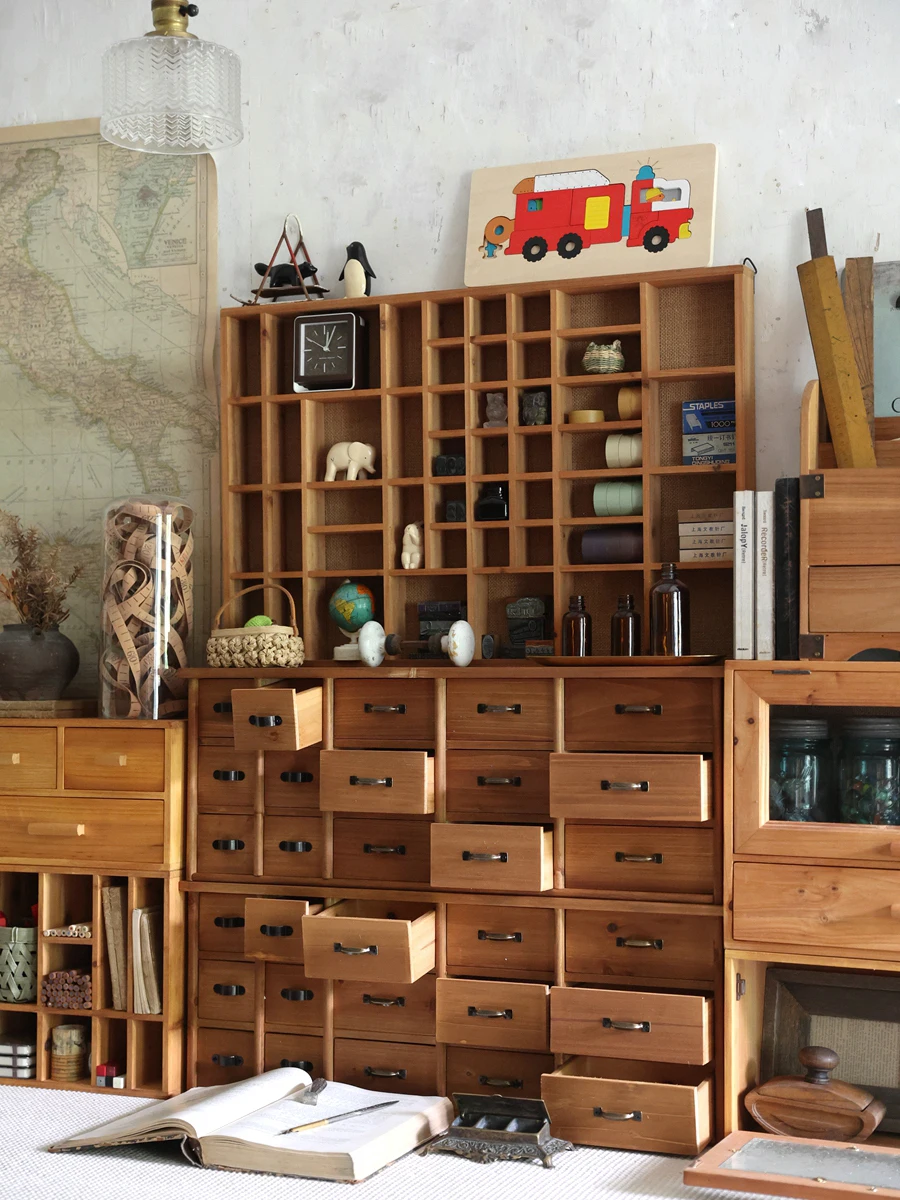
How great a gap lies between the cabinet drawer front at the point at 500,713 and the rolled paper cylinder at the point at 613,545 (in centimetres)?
46

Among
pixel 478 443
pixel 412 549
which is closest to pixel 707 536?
pixel 478 443

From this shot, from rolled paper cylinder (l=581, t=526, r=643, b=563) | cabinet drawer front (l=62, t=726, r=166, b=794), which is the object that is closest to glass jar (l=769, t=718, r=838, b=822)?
rolled paper cylinder (l=581, t=526, r=643, b=563)

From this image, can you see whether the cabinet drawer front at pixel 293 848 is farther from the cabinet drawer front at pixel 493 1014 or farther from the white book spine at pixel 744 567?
the white book spine at pixel 744 567

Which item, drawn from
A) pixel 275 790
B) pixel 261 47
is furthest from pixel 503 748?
pixel 261 47

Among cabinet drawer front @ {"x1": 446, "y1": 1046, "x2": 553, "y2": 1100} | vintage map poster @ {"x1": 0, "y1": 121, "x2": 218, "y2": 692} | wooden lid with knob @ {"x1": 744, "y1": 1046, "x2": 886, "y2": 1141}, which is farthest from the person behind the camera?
vintage map poster @ {"x1": 0, "y1": 121, "x2": 218, "y2": 692}

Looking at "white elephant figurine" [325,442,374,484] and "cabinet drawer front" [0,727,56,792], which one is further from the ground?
"white elephant figurine" [325,442,374,484]

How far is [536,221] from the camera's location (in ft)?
11.9

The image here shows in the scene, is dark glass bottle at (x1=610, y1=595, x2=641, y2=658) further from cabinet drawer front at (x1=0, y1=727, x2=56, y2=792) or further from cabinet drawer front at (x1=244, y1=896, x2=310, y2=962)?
cabinet drawer front at (x1=0, y1=727, x2=56, y2=792)

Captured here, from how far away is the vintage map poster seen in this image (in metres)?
4.01

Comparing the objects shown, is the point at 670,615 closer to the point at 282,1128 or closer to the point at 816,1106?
the point at 816,1106

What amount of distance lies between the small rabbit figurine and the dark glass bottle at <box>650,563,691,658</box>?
1.84ft

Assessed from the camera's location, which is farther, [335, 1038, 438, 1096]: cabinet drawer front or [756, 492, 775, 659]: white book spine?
[335, 1038, 438, 1096]: cabinet drawer front

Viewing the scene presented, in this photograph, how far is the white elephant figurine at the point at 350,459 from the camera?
371 cm

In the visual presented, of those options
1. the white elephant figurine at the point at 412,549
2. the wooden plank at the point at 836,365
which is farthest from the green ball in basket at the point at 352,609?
the wooden plank at the point at 836,365
